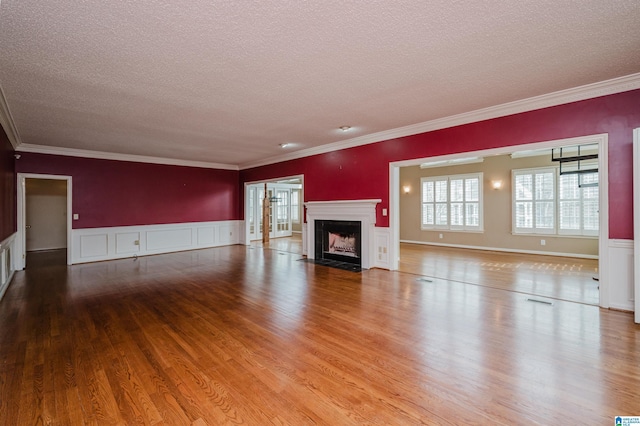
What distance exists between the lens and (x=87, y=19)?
2.19m

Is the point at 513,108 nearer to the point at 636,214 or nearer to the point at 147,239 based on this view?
the point at 636,214

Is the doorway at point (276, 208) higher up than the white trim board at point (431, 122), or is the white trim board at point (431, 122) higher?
the white trim board at point (431, 122)

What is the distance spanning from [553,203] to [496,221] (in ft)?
4.37

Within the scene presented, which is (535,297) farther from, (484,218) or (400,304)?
(484,218)

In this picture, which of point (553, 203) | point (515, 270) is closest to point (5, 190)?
point (515, 270)

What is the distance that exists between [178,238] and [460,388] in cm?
832

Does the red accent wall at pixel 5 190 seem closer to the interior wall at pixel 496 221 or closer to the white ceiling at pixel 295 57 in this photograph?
the white ceiling at pixel 295 57

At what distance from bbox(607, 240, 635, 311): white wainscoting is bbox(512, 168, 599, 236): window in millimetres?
4261

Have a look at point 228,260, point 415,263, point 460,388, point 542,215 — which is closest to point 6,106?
point 228,260

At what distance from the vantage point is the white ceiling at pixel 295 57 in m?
2.14

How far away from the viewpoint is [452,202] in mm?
9117

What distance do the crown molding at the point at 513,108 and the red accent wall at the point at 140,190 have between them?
469cm

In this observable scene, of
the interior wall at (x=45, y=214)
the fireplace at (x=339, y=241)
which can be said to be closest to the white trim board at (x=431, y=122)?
the fireplace at (x=339, y=241)

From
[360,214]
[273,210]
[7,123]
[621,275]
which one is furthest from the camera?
[273,210]
